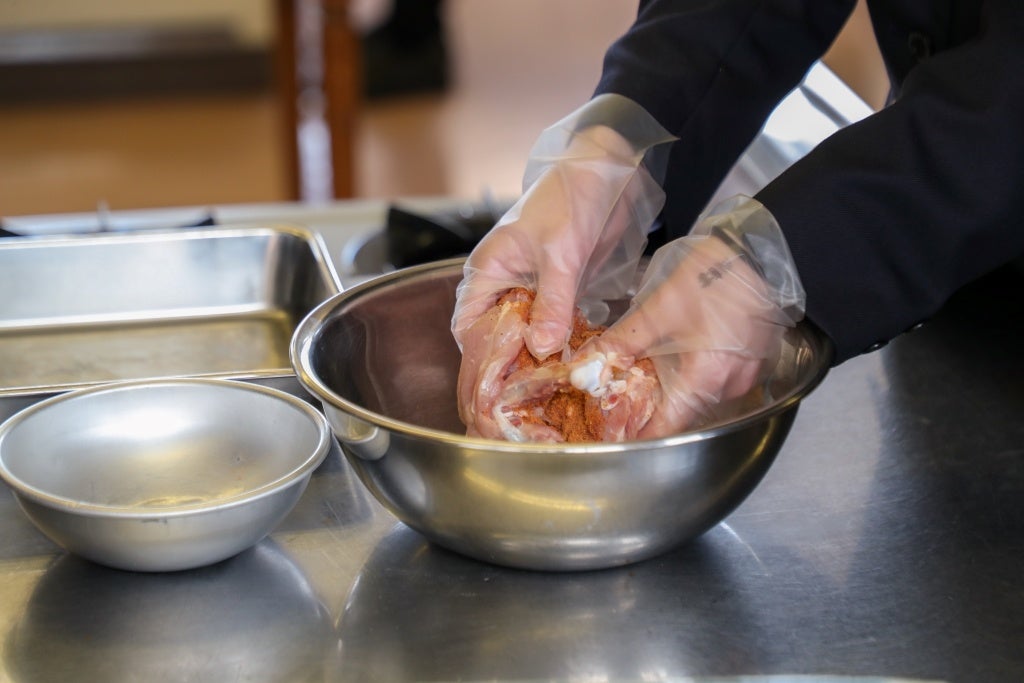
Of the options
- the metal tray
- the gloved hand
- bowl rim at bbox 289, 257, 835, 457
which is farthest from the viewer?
the metal tray

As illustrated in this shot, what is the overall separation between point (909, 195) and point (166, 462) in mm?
403

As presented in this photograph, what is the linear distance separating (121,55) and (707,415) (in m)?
2.98

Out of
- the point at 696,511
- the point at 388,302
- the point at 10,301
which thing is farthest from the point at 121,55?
the point at 696,511

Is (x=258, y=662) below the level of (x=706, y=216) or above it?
below

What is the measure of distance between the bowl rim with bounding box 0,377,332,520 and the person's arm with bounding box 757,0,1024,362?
0.26 metres

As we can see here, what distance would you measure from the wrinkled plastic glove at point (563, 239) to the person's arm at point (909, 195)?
10cm

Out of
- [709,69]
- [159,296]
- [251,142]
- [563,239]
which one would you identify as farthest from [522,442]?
[251,142]

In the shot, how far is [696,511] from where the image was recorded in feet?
1.80

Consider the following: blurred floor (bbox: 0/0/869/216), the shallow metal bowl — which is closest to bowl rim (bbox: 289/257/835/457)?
the shallow metal bowl

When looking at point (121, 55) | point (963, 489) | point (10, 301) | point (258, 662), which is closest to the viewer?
point (258, 662)

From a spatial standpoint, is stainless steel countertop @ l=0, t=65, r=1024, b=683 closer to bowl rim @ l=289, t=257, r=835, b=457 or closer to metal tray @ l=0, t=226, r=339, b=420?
bowl rim @ l=289, t=257, r=835, b=457

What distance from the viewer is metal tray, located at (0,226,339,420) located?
2.92ft

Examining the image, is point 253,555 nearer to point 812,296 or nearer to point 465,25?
point 812,296

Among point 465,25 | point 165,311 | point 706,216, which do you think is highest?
point 706,216
